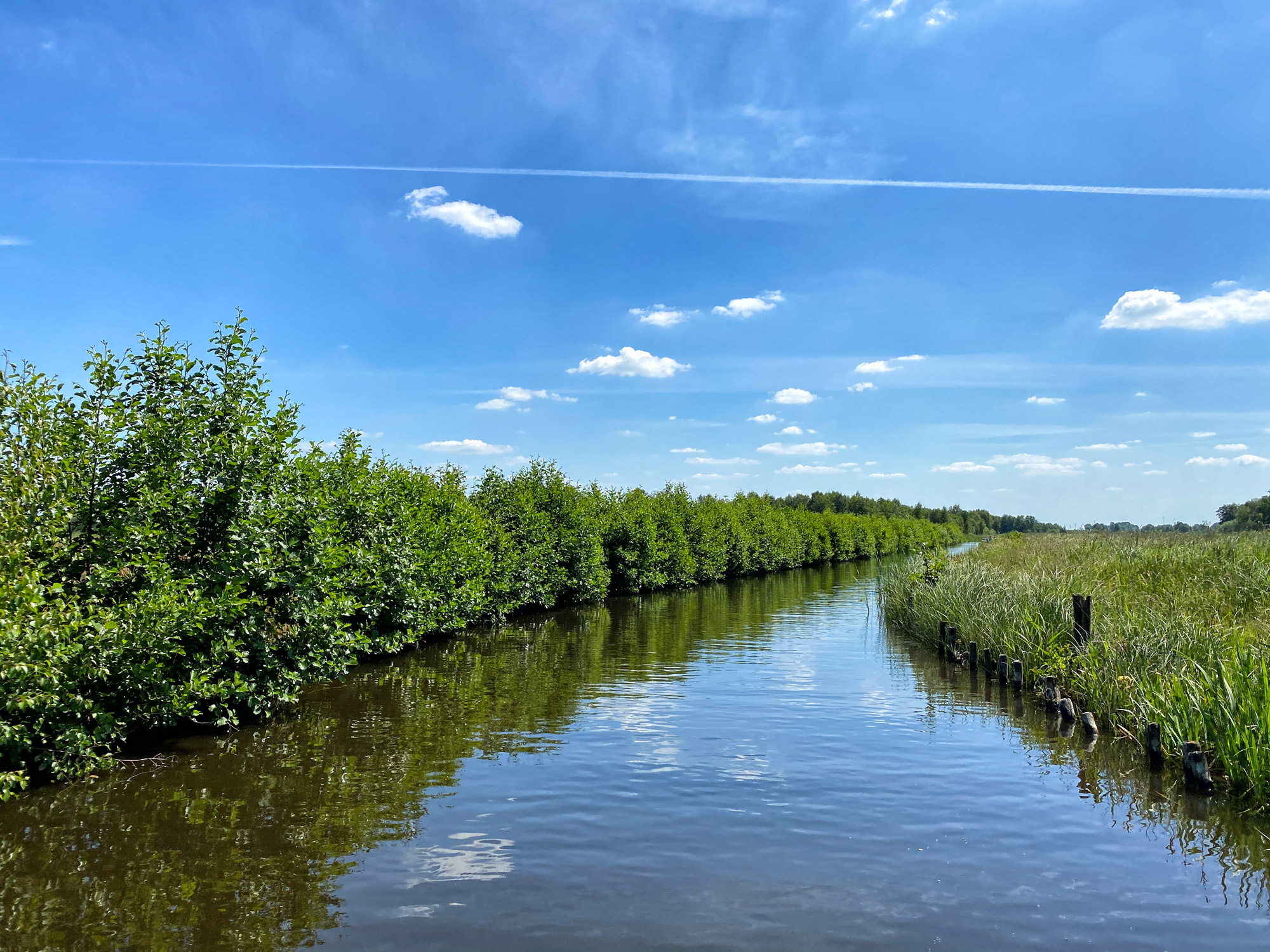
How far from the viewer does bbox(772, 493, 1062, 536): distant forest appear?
12962 cm

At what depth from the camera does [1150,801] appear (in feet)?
30.5

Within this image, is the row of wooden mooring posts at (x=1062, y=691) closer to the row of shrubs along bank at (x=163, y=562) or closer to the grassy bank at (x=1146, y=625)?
the grassy bank at (x=1146, y=625)

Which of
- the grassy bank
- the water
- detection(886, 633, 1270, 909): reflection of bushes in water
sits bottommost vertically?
detection(886, 633, 1270, 909): reflection of bushes in water

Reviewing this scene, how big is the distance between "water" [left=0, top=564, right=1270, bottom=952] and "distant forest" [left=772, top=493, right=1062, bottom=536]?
274 ft

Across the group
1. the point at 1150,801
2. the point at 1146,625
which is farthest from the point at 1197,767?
the point at 1146,625

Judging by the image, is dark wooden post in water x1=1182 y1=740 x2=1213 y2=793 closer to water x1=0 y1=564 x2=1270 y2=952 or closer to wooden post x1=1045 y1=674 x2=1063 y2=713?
water x1=0 y1=564 x2=1270 y2=952

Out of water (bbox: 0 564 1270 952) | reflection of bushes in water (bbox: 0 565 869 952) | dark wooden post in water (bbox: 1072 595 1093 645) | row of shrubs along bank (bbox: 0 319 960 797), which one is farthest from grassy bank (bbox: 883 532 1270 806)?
row of shrubs along bank (bbox: 0 319 960 797)

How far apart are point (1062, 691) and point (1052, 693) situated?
2.62 ft

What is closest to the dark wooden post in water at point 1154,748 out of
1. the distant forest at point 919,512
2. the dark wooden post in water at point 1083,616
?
the dark wooden post in water at point 1083,616

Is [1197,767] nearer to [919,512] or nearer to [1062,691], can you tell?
[1062,691]

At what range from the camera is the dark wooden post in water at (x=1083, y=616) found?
14.1 meters

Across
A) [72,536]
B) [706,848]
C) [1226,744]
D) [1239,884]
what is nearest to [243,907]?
[706,848]

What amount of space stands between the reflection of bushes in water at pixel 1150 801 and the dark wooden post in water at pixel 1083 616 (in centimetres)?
151

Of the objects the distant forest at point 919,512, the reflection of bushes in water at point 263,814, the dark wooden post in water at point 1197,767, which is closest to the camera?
the reflection of bushes in water at point 263,814
